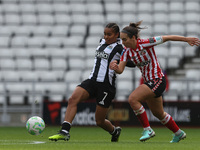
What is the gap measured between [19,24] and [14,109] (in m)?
5.23

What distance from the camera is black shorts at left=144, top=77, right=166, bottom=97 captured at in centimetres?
678

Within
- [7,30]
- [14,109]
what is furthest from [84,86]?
[7,30]

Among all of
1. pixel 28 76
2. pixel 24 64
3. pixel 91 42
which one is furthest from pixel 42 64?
pixel 91 42

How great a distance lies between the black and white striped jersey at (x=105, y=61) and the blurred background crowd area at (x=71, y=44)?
22.5ft

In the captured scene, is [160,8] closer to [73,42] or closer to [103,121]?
[73,42]

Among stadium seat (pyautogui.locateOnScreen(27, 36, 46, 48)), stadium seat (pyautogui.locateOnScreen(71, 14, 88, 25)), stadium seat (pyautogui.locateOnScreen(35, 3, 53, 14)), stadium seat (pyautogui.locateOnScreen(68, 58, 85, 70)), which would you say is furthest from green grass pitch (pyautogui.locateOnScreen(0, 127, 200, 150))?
stadium seat (pyautogui.locateOnScreen(35, 3, 53, 14))

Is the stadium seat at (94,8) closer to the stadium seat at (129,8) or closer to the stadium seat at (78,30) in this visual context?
the stadium seat at (129,8)

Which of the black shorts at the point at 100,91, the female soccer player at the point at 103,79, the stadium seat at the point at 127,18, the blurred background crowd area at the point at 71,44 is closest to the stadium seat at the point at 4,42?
the blurred background crowd area at the point at 71,44

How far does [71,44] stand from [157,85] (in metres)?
10.6

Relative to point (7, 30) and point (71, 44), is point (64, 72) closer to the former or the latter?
point (71, 44)

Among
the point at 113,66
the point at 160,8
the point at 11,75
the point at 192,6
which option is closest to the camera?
the point at 113,66

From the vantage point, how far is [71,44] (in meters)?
17.2

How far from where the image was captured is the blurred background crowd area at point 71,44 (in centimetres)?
1527

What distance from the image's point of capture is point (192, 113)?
43.4ft
